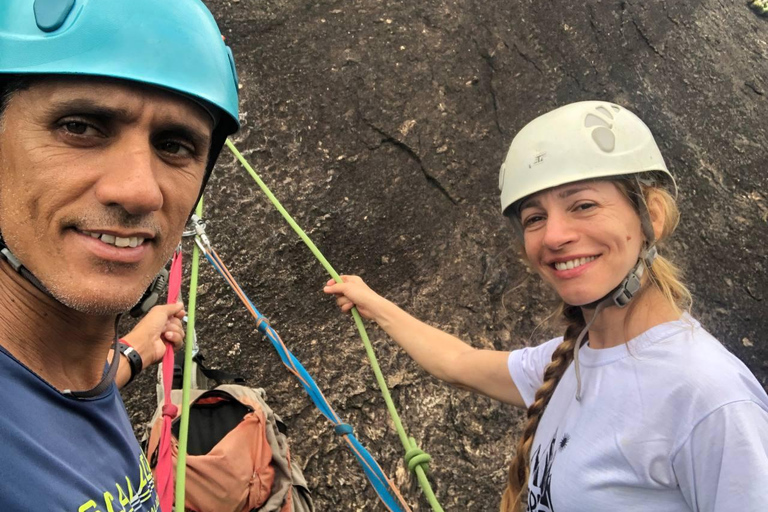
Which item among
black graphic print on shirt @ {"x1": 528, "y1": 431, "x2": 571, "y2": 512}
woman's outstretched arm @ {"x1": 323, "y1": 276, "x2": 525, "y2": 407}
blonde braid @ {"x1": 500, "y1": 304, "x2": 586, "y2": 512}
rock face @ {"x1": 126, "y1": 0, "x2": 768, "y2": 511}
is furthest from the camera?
rock face @ {"x1": 126, "y1": 0, "x2": 768, "y2": 511}

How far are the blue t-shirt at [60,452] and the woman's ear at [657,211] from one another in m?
1.47

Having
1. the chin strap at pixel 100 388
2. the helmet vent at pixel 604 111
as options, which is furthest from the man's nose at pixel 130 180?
the helmet vent at pixel 604 111

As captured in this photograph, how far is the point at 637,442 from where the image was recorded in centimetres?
129

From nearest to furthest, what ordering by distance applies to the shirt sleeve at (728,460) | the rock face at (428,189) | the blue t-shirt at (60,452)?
the blue t-shirt at (60,452) < the shirt sleeve at (728,460) < the rock face at (428,189)

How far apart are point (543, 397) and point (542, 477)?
0.27 meters

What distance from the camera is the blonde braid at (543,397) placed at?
1.72 m

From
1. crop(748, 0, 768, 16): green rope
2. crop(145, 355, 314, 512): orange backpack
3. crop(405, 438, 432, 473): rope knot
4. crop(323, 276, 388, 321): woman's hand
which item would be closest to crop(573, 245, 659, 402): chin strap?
crop(405, 438, 432, 473): rope knot

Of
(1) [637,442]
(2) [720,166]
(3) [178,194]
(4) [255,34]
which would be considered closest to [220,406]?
(3) [178,194]

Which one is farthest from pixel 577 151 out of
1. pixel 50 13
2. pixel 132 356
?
pixel 132 356

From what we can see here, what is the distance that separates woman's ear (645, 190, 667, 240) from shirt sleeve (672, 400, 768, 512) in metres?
0.57

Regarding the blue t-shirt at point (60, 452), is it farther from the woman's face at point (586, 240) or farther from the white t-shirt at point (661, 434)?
the woman's face at point (586, 240)

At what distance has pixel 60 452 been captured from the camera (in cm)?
99

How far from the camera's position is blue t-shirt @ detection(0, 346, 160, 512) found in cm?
88

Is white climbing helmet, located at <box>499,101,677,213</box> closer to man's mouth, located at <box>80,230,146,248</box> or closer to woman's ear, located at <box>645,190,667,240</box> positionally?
woman's ear, located at <box>645,190,667,240</box>
